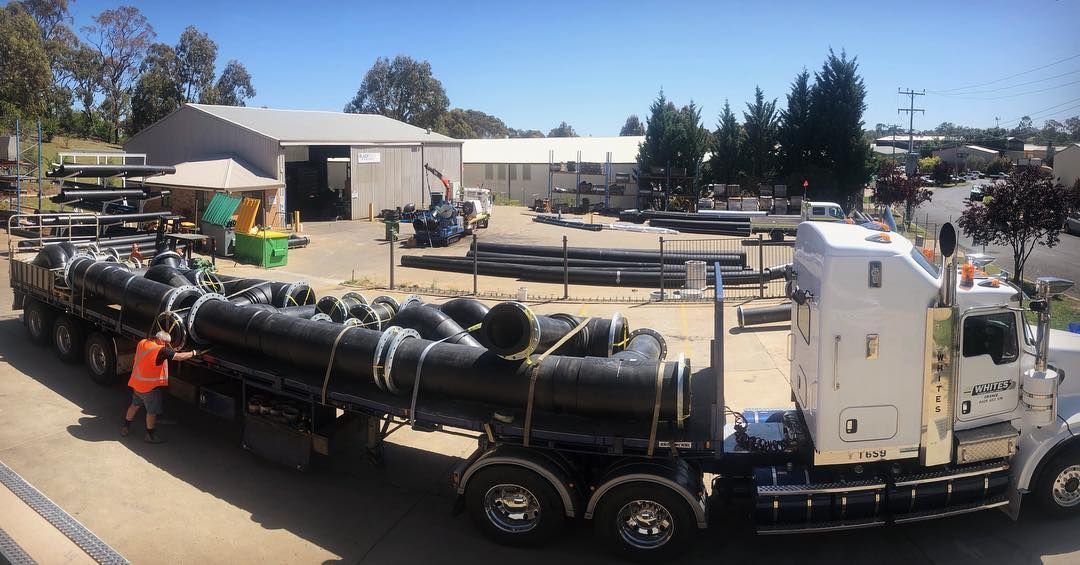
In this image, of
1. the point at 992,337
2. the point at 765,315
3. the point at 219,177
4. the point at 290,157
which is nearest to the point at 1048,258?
the point at 765,315

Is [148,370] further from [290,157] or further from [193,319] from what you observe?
[290,157]

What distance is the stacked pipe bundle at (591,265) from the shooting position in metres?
21.8

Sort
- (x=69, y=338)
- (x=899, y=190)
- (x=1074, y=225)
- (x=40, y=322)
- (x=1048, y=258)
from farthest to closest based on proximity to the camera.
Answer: (x=899, y=190)
(x=1074, y=225)
(x=1048, y=258)
(x=40, y=322)
(x=69, y=338)

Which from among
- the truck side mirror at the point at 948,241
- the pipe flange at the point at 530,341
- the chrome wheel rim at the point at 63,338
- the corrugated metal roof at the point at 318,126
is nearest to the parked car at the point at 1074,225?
the corrugated metal roof at the point at 318,126

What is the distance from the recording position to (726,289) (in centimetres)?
2119

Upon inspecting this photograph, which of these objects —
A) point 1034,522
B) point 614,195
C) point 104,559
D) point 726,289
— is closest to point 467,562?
point 104,559

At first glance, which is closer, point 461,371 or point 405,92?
point 461,371

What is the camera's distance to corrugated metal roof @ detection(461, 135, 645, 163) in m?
59.6

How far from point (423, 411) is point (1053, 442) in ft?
18.5

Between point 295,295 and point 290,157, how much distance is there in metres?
39.9

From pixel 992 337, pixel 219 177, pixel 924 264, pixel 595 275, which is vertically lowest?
pixel 595 275

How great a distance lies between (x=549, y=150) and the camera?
62.1m

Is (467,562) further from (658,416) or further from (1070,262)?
(1070,262)

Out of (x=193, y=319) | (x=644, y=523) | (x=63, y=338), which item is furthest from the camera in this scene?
(x=63, y=338)
